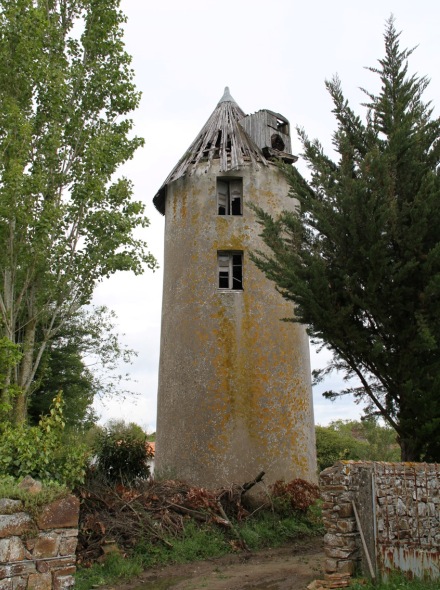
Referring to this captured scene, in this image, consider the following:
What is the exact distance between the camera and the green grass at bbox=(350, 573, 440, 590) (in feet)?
26.8

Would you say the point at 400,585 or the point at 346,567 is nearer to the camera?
the point at 400,585

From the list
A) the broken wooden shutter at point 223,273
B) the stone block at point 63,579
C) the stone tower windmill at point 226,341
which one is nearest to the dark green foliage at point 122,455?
the stone tower windmill at point 226,341

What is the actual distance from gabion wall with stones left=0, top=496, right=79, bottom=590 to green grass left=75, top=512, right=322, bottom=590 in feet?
7.93

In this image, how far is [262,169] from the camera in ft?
61.8

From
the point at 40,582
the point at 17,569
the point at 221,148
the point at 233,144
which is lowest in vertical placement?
the point at 40,582

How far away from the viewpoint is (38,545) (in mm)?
7379

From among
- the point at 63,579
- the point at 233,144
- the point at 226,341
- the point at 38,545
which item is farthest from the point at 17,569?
the point at 233,144

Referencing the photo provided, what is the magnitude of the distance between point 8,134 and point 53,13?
4.69 meters

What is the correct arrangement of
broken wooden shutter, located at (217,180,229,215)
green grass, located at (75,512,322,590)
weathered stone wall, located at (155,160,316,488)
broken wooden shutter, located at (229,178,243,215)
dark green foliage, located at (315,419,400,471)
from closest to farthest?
green grass, located at (75,512,322,590)
weathered stone wall, located at (155,160,316,488)
broken wooden shutter, located at (217,180,229,215)
broken wooden shutter, located at (229,178,243,215)
dark green foliage, located at (315,419,400,471)

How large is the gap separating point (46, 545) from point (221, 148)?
14.5 metres

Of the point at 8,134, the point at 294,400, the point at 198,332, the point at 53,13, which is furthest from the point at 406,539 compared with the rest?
the point at 53,13

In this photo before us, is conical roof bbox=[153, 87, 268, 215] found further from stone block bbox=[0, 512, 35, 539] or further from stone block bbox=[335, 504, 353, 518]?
stone block bbox=[0, 512, 35, 539]

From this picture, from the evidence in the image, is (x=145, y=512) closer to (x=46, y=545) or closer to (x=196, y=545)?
(x=196, y=545)

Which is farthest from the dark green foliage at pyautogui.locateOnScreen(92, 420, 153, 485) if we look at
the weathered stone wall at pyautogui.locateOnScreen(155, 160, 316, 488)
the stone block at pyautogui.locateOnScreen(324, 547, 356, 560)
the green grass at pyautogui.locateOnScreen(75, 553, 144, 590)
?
the stone block at pyautogui.locateOnScreen(324, 547, 356, 560)
